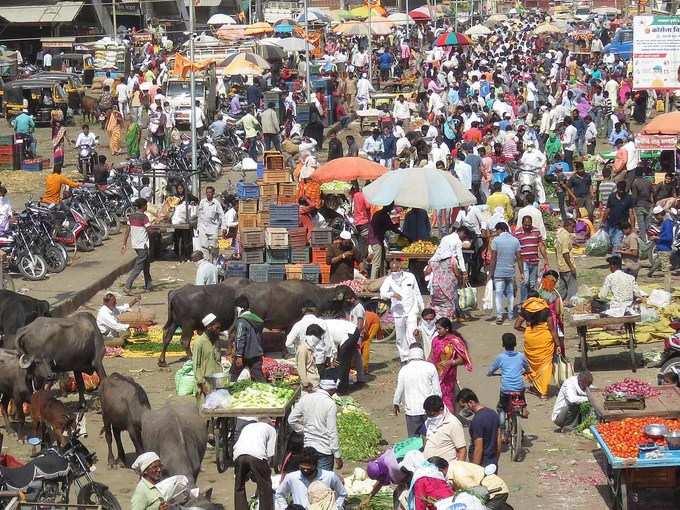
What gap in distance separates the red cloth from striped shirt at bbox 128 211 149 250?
12.9m

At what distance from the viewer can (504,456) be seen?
1545 cm

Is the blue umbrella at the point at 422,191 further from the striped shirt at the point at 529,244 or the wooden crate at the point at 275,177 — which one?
the wooden crate at the point at 275,177

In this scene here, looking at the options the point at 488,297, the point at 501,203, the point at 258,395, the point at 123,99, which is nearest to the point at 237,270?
the point at 488,297

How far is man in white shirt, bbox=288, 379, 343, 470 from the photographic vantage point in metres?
13.5

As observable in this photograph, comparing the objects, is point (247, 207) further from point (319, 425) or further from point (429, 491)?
point (429, 491)

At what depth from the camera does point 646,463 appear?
512 inches

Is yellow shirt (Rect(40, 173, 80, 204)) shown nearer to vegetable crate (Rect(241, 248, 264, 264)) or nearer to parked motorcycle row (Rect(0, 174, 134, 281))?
parked motorcycle row (Rect(0, 174, 134, 281))

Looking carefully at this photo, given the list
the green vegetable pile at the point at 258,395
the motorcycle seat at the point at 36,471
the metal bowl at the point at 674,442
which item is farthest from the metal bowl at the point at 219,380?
the metal bowl at the point at 674,442

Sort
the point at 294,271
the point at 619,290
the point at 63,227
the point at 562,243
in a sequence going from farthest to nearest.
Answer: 1. the point at 63,227
2. the point at 294,271
3. the point at 562,243
4. the point at 619,290

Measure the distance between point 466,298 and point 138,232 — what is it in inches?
232

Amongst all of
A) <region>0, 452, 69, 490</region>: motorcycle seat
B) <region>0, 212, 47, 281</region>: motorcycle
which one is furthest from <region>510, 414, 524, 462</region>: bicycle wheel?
<region>0, 212, 47, 281</region>: motorcycle

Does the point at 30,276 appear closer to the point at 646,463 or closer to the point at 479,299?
the point at 479,299

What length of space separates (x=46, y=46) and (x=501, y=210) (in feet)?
129

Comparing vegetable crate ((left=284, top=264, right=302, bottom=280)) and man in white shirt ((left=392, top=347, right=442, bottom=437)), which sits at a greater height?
man in white shirt ((left=392, top=347, right=442, bottom=437))
